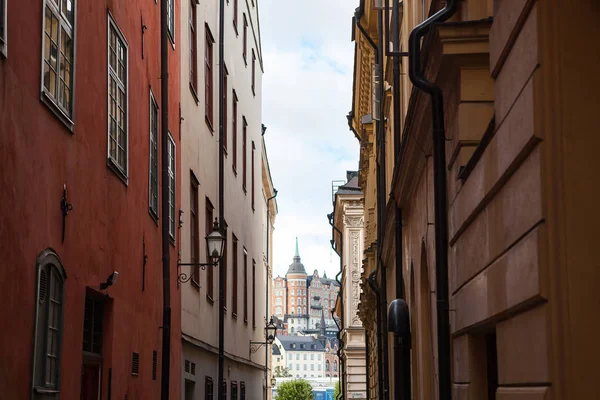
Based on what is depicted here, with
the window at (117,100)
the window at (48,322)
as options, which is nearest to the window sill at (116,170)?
the window at (117,100)

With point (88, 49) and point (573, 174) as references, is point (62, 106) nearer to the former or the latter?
point (88, 49)

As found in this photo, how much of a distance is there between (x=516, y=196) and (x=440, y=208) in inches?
106

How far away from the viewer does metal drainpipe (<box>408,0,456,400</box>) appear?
→ 745 centimetres

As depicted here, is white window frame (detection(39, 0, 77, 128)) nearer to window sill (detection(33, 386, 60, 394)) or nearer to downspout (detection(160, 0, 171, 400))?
window sill (detection(33, 386, 60, 394))

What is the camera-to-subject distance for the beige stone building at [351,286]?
138 ft

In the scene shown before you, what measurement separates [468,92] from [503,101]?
66.7 inches

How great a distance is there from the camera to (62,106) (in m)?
9.10

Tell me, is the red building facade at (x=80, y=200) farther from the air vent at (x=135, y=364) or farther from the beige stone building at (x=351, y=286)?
the beige stone building at (x=351, y=286)

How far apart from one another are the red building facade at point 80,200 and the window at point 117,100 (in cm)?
2

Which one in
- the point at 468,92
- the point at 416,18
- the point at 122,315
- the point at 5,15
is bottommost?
the point at 122,315

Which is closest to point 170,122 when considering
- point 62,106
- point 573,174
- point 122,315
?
point 122,315

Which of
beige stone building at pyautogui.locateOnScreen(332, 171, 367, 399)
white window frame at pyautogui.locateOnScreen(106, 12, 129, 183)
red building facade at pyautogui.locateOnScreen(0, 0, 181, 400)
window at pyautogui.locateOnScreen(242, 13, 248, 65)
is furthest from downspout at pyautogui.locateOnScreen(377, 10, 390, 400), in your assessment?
beige stone building at pyautogui.locateOnScreen(332, 171, 367, 399)

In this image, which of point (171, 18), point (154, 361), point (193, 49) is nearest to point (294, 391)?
point (193, 49)

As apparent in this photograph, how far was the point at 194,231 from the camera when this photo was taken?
58.6 ft
